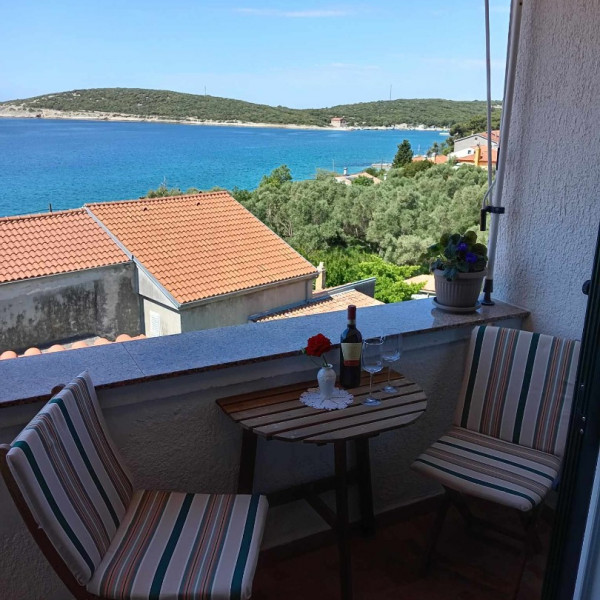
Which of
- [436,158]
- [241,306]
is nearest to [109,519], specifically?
[241,306]

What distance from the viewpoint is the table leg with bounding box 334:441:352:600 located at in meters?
1.59

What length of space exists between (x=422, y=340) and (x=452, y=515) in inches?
29.3

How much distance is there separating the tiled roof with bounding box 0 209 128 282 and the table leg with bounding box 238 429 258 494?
9584 mm

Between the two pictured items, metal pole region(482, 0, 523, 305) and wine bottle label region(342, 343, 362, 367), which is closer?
wine bottle label region(342, 343, 362, 367)

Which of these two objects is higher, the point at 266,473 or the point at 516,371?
the point at 516,371

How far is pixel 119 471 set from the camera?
152 cm

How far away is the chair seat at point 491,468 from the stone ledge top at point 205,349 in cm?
43

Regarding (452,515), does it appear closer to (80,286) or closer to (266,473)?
(266,473)

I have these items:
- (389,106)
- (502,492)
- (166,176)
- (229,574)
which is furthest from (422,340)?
(166,176)

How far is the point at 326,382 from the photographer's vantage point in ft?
5.60

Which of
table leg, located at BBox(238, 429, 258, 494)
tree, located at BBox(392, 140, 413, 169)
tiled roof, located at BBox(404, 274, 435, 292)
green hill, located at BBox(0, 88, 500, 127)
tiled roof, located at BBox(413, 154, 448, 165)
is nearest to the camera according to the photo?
table leg, located at BBox(238, 429, 258, 494)

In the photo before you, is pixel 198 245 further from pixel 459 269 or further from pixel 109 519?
pixel 109 519

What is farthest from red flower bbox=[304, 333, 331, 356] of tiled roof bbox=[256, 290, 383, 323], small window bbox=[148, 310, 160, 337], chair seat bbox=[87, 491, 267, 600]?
small window bbox=[148, 310, 160, 337]

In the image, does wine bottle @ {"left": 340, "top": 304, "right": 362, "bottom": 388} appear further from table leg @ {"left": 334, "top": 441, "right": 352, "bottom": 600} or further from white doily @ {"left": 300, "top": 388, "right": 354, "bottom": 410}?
table leg @ {"left": 334, "top": 441, "right": 352, "bottom": 600}
